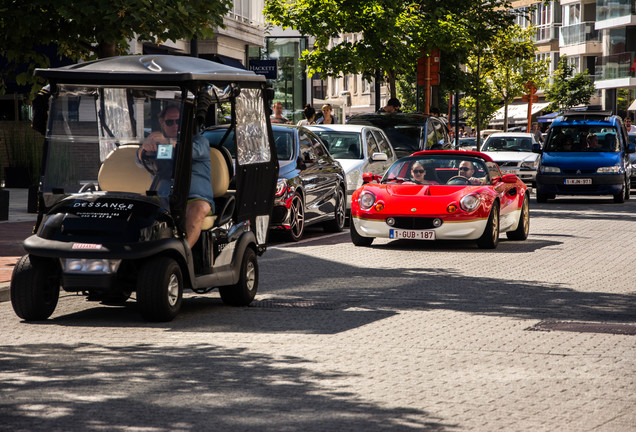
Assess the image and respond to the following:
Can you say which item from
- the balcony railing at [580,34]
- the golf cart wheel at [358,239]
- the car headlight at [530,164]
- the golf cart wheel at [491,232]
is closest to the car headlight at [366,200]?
the golf cart wheel at [358,239]

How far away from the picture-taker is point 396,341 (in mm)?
8898

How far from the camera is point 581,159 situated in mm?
28312

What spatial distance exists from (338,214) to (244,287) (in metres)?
8.96

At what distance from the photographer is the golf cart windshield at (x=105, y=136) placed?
995 cm

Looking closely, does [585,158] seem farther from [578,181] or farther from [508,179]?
[508,179]

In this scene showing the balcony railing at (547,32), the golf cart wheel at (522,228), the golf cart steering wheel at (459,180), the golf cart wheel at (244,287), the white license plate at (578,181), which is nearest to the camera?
the golf cart wheel at (244,287)

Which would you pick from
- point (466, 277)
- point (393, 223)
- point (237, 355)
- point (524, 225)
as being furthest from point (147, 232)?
point (524, 225)

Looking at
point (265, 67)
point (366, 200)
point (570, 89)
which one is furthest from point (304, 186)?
point (570, 89)

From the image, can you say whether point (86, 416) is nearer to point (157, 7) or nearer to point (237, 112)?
point (237, 112)

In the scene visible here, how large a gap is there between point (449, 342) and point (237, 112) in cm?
317

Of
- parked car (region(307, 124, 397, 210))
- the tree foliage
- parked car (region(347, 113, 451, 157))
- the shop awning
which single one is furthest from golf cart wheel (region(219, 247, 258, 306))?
the shop awning

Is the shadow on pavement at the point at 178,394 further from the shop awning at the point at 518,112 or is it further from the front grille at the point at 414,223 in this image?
the shop awning at the point at 518,112

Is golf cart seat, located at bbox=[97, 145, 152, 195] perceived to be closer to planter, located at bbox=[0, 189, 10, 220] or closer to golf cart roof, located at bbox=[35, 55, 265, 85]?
golf cart roof, located at bbox=[35, 55, 265, 85]

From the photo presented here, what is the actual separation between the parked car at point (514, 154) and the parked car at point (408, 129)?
962cm
